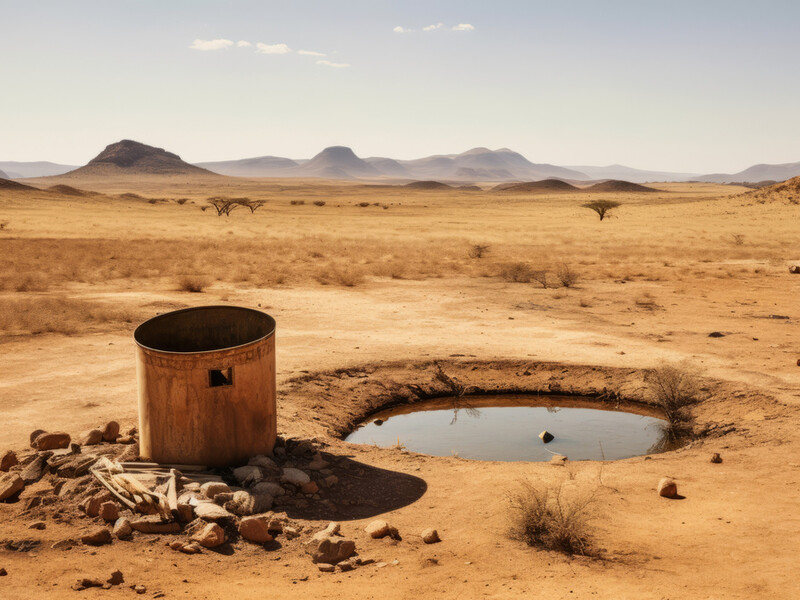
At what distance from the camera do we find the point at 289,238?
115 ft

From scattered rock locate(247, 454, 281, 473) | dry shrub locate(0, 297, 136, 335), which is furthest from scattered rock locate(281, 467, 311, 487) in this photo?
dry shrub locate(0, 297, 136, 335)

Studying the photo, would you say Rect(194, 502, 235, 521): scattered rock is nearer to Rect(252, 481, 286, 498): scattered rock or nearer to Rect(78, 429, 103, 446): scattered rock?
Rect(252, 481, 286, 498): scattered rock

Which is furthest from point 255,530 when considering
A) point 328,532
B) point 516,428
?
point 516,428

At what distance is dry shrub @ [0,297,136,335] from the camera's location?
1306cm

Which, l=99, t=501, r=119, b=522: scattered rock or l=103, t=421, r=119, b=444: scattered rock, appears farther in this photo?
l=103, t=421, r=119, b=444: scattered rock

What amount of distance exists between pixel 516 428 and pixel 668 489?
3.36 m

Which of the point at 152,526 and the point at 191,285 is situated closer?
the point at 152,526

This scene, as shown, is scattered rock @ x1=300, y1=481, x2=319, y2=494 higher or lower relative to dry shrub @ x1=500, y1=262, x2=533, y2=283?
lower

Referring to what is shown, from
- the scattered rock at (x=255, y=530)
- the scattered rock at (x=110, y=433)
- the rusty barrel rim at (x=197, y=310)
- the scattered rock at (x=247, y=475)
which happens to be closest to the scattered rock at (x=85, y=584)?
the scattered rock at (x=255, y=530)

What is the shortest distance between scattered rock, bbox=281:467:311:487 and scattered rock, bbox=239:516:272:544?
930mm

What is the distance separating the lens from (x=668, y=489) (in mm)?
6219

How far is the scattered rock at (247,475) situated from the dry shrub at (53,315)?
824 cm

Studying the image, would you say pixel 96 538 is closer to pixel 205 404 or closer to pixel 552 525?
pixel 205 404

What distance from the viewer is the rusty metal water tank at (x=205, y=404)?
6129 mm
